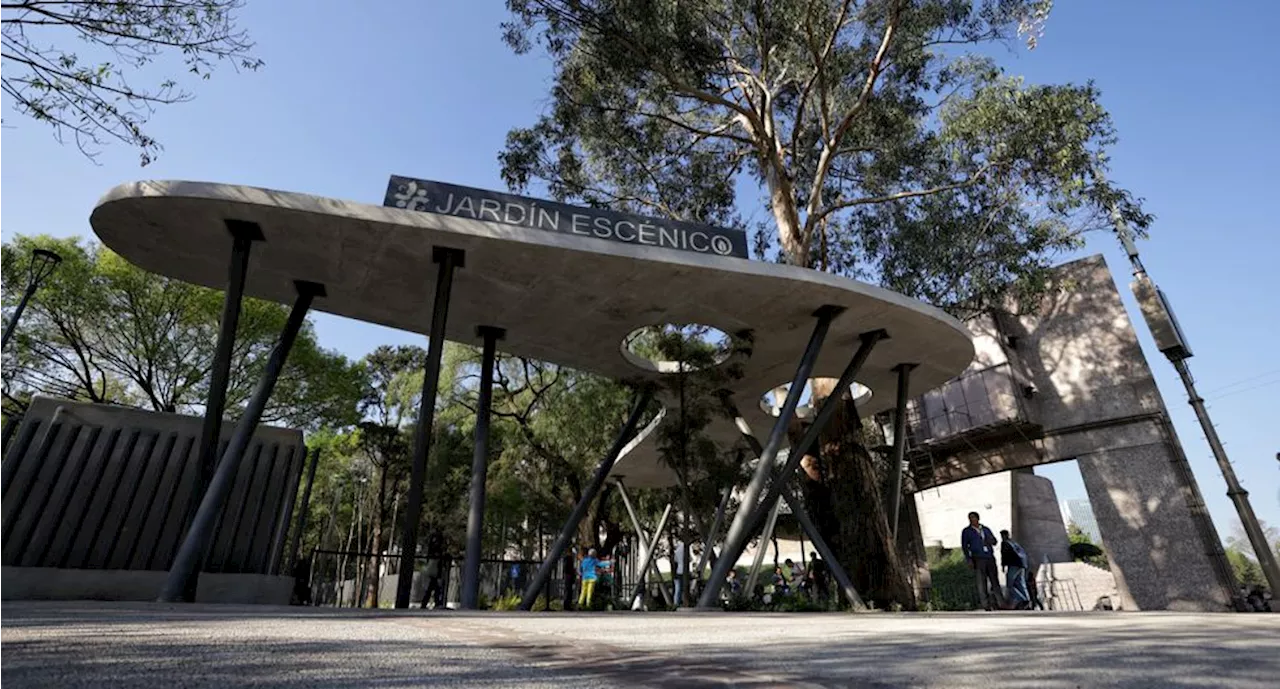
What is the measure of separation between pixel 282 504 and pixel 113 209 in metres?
4.37

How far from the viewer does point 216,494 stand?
6996 mm

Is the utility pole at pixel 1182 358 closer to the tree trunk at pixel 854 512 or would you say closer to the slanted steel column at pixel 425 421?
the tree trunk at pixel 854 512

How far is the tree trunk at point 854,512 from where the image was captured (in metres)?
10.7

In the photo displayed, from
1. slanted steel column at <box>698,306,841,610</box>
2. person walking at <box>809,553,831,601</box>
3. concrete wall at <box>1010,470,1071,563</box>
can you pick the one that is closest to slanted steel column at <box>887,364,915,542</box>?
slanted steel column at <box>698,306,841,610</box>

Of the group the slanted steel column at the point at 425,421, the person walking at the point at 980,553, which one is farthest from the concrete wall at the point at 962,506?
the slanted steel column at the point at 425,421

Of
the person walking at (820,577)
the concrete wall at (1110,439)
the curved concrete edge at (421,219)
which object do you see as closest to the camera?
the curved concrete edge at (421,219)

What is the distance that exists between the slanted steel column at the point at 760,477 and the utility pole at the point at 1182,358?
8.39m

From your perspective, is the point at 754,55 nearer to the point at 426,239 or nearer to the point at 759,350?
the point at 759,350

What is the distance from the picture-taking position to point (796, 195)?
54.2 ft

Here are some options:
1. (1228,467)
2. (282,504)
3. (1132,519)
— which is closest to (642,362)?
(282,504)

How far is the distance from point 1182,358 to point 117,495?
1998 cm

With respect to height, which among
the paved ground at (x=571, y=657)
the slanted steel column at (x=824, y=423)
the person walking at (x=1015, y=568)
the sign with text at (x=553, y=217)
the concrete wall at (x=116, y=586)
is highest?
the sign with text at (x=553, y=217)

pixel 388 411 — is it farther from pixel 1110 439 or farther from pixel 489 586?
pixel 1110 439

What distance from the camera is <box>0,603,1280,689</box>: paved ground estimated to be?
6.10ft
